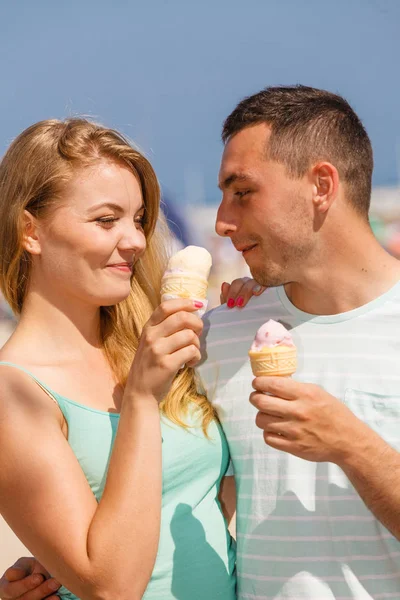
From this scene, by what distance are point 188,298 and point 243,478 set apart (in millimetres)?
857

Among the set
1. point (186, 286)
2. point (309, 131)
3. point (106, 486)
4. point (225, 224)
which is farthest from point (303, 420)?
point (309, 131)

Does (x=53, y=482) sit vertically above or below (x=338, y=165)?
below

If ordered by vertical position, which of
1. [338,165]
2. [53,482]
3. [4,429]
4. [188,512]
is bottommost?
[188,512]

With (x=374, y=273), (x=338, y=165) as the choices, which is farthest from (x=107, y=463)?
(x=338, y=165)

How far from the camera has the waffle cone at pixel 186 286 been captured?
3.61 m

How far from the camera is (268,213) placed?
3695 millimetres

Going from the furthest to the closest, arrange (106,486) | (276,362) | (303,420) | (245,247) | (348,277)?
(245,247) < (348,277) < (106,486) < (276,362) < (303,420)

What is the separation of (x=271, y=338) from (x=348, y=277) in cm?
68

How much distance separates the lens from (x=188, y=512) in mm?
3529

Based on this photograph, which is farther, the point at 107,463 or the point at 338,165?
the point at 338,165

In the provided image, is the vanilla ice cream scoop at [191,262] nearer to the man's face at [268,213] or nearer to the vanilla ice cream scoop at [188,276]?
the vanilla ice cream scoop at [188,276]

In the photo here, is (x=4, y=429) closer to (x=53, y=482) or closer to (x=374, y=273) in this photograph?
(x=53, y=482)

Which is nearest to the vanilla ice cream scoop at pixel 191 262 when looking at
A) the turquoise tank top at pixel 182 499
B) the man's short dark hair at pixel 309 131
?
the man's short dark hair at pixel 309 131

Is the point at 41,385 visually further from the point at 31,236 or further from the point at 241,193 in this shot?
the point at 241,193
